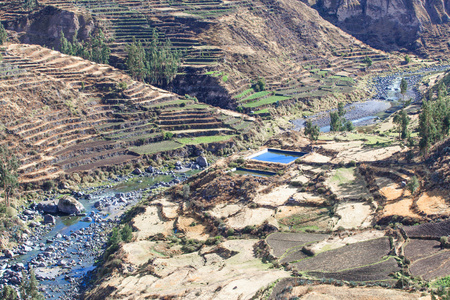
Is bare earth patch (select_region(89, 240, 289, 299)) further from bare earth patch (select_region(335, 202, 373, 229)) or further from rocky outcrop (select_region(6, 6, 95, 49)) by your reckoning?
rocky outcrop (select_region(6, 6, 95, 49))

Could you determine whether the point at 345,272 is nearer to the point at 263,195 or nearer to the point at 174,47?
the point at 263,195

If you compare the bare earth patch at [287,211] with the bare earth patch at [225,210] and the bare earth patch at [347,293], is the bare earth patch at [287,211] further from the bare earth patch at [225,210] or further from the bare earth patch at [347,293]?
the bare earth patch at [347,293]

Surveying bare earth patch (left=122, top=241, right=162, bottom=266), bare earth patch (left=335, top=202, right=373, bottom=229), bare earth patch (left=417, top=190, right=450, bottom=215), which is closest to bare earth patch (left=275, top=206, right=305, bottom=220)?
bare earth patch (left=335, top=202, right=373, bottom=229)

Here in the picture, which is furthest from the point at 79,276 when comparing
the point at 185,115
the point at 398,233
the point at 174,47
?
the point at 174,47

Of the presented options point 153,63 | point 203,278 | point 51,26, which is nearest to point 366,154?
point 203,278

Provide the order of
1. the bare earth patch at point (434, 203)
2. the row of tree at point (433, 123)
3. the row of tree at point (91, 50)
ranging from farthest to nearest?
the row of tree at point (91, 50) < the row of tree at point (433, 123) < the bare earth patch at point (434, 203)

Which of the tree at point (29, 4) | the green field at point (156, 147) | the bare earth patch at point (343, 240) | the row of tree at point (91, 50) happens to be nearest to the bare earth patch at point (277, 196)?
the bare earth patch at point (343, 240)
